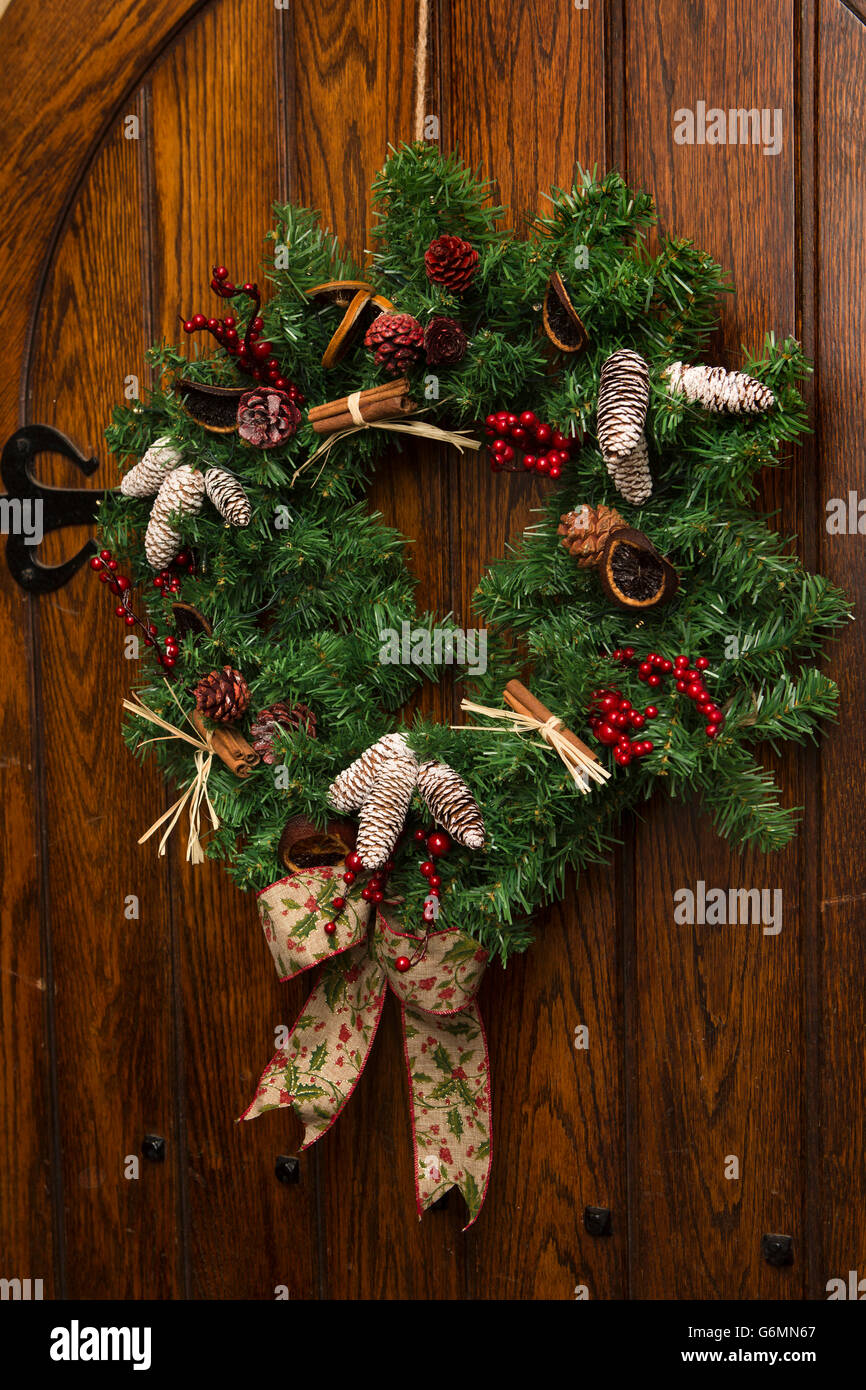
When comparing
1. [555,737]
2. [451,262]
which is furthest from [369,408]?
[555,737]

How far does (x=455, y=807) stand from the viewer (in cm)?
88

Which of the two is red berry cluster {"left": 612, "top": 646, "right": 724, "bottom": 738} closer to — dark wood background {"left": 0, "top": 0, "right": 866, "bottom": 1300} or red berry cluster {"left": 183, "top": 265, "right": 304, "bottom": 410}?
dark wood background {"left": 0, "top": 0, "right": 866, "bottom": 1300}

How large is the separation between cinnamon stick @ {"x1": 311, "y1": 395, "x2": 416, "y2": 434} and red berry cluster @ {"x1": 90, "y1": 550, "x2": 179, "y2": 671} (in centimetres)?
27

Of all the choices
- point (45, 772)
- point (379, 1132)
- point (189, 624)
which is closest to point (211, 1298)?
point (379, 1132)

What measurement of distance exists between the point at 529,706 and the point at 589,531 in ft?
0.57

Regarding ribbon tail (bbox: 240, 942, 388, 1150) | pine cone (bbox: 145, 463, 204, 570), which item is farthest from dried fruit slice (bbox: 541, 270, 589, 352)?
ribbon tail (bbox: 240, 942, 388, 1150)

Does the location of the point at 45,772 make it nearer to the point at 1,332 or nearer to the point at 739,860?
Answer: the point at 1,332

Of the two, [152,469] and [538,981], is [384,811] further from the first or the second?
[152,469]

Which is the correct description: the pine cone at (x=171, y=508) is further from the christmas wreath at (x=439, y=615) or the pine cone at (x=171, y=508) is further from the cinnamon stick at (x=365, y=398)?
the cinnamon stick at (x=365, y=398)

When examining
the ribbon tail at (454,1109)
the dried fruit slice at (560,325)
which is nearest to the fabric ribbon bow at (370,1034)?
the ribbon tail at (454,1109)

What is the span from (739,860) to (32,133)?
114 cm

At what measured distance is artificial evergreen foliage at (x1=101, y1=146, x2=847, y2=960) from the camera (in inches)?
34.6

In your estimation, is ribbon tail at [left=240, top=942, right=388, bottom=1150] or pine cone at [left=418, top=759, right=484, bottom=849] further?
ribbon tail at [left=240, top=942, right=388, bottom=1150]
